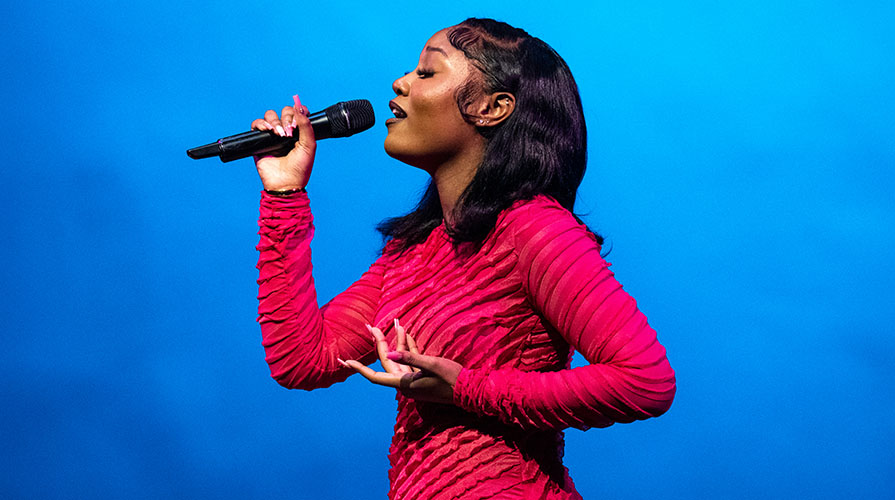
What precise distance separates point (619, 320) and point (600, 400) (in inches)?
3.7

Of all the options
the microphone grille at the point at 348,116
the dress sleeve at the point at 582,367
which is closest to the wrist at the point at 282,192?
the microphone grille at the point at 348,116

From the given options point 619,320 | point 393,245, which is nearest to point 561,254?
point 619,320

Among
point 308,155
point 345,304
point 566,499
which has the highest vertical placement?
point 308,155

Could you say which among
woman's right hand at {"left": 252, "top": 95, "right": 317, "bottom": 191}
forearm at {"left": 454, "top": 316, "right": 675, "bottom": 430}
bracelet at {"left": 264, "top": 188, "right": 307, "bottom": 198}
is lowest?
forearm at {"left": 454, "top": 316, "right": 675, "bottom": 430}

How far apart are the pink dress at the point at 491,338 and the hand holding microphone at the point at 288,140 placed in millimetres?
42

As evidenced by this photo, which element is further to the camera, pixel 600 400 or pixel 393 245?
pixel 393 245

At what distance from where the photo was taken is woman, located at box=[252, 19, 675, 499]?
1.19m

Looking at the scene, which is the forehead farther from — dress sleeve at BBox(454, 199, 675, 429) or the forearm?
the forearm

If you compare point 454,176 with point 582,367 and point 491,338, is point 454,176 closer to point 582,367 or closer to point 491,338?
point 491,338

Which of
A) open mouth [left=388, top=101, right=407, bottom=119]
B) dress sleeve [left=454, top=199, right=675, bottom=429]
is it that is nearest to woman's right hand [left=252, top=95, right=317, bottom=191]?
open mouth [left=388, top=101, right=407, bottom=119]

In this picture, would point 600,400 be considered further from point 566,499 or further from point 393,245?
point 393,245

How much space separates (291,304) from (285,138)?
23cm

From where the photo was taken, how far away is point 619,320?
1180mm

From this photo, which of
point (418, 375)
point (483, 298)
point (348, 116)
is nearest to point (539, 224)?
point (483, 298)
